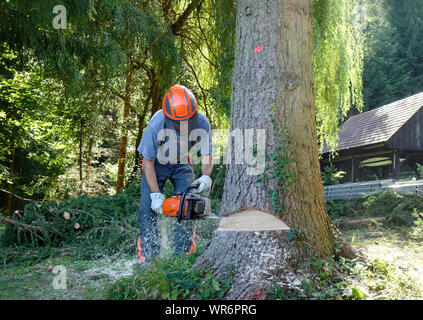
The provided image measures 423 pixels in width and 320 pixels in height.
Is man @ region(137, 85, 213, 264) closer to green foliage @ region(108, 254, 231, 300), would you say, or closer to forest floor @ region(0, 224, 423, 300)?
forest floor @ region(0, 224, 423, 300)

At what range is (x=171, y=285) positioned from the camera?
8.76 feet

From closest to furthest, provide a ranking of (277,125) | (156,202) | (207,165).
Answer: (277,125)
(156,202)
(207,165)

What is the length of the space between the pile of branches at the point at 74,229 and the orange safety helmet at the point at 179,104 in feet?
7.11

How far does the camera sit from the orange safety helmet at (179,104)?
3.49 m

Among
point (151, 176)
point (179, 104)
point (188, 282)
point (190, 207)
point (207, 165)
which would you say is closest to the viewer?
point (188, 282)

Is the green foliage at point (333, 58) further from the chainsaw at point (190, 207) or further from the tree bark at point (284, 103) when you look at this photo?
the chainsaw at point (190, 207)

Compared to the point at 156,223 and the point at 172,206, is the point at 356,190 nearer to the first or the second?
the point at 156,223

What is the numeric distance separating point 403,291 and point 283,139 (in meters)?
1.36

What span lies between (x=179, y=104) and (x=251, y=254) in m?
1.55

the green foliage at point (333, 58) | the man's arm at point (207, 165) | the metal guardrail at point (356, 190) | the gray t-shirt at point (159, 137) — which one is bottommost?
the metal guardrail at point (356, 190)

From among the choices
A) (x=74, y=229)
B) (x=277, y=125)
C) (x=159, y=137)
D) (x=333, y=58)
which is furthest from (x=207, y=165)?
(x=333, y=58)

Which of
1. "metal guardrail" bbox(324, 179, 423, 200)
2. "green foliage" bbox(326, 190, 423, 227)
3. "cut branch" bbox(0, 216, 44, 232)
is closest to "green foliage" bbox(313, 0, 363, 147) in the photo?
"metal guardrail" bbox(324, 179, 423, 200)

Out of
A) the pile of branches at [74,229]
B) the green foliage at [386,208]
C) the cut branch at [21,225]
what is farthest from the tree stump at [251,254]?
the green foliage at [386,208]
